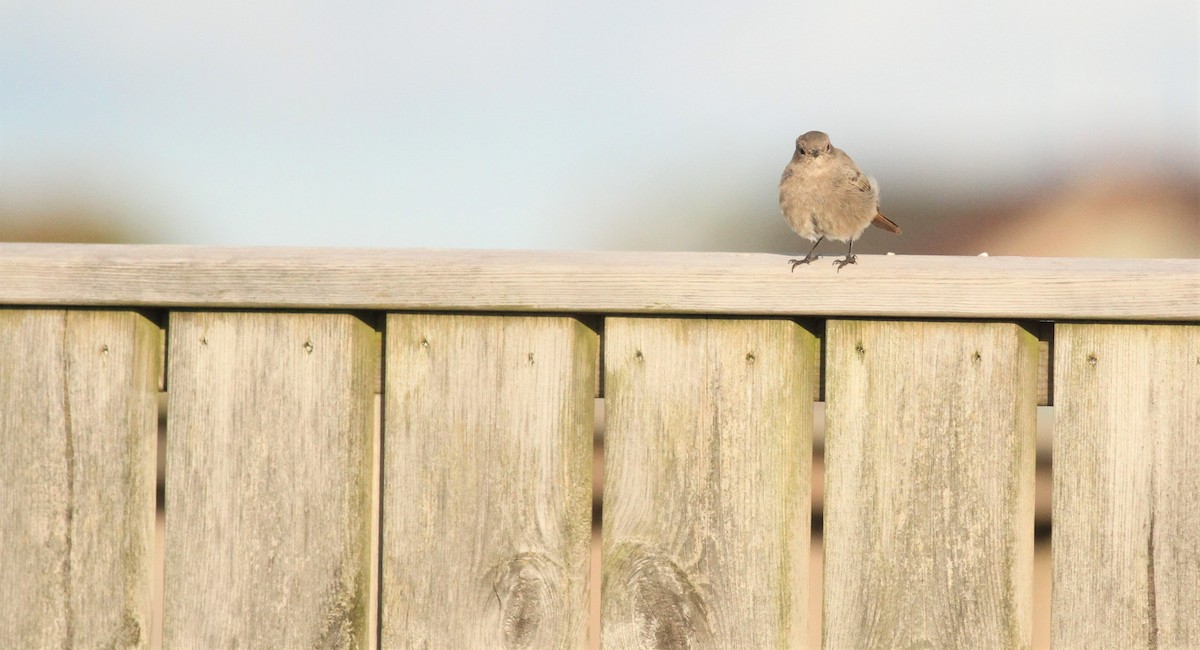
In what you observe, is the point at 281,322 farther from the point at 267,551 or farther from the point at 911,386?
the point at 911,386

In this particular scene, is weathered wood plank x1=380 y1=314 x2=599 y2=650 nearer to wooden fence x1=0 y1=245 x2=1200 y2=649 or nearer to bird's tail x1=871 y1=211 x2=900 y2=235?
wooden fence x1=0 y1=245 x2=1200 y2=649

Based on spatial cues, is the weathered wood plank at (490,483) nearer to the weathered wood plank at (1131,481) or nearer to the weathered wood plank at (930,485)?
the weathered wood plank at (930,485)

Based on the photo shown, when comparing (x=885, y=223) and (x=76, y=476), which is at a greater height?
(x=885, y=223)

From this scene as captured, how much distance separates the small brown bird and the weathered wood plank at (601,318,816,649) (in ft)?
6.05

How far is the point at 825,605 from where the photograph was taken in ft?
6.73

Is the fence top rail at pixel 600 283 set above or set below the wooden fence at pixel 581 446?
above

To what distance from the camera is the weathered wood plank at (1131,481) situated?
1.99 meters

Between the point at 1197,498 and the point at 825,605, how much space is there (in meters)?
0.62

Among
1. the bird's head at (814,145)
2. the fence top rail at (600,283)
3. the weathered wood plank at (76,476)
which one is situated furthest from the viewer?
the bird's head at (814,145)

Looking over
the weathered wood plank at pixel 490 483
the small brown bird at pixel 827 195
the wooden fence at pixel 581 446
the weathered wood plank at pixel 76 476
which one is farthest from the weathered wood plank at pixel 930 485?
the small brown bird at pixel 827 195

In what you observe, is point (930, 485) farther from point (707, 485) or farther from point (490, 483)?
point (490, 483)

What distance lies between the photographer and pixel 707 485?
206cm

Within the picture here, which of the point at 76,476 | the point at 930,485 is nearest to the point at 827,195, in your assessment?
the point at 930,485

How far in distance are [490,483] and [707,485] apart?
37 centimetres
